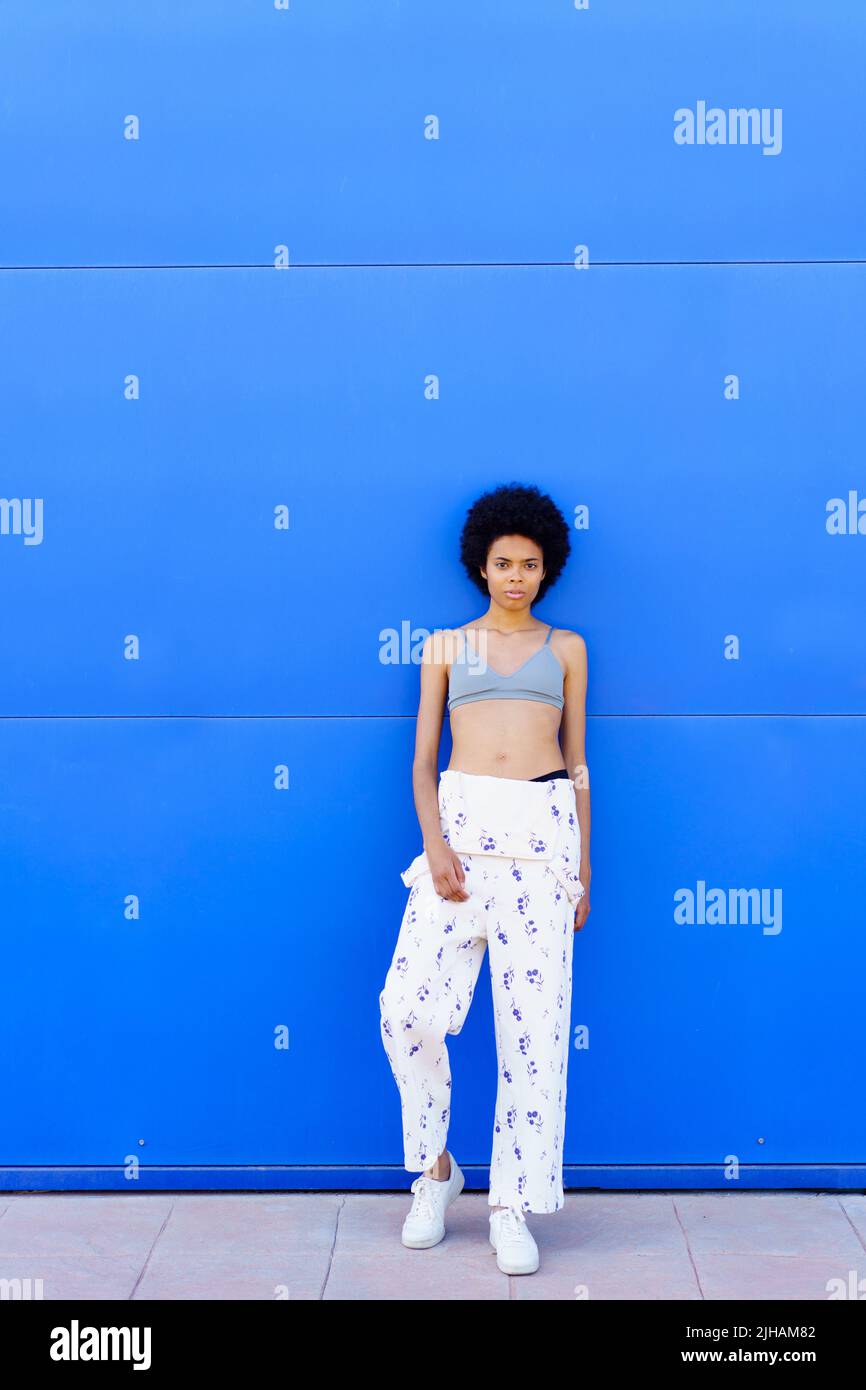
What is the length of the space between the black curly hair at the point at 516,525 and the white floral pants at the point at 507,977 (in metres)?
0.61

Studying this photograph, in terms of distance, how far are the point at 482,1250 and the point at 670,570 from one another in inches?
72.2

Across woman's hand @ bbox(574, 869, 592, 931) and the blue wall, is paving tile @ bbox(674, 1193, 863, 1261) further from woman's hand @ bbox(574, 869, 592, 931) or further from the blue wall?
woman's hand @ bbox(574, 869, 592, 931)

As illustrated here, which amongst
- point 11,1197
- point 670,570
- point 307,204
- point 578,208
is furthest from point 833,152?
point 11,1197

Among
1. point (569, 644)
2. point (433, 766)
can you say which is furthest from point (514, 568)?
point (433, 766)

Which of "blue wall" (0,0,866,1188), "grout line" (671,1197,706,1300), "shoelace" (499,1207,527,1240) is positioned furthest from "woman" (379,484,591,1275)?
"grout line" (671,1197,706,1300)

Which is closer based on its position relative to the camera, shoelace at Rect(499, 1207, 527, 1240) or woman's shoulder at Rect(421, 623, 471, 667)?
shoelace at Rect(499, 1207, 527, 1240)

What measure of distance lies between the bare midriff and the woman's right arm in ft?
0.25

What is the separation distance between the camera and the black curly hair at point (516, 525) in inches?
130

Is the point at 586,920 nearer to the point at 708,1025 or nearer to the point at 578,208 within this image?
the point at 708,1025

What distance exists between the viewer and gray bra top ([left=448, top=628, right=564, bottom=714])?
3250 mm

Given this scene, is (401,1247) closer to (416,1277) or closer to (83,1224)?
(416,1277)

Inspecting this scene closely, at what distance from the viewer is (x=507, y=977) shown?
315cm

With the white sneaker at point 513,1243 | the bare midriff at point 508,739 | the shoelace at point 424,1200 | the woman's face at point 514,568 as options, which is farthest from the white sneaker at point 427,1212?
the woman's face at point 514,568

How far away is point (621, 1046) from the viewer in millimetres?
3525
